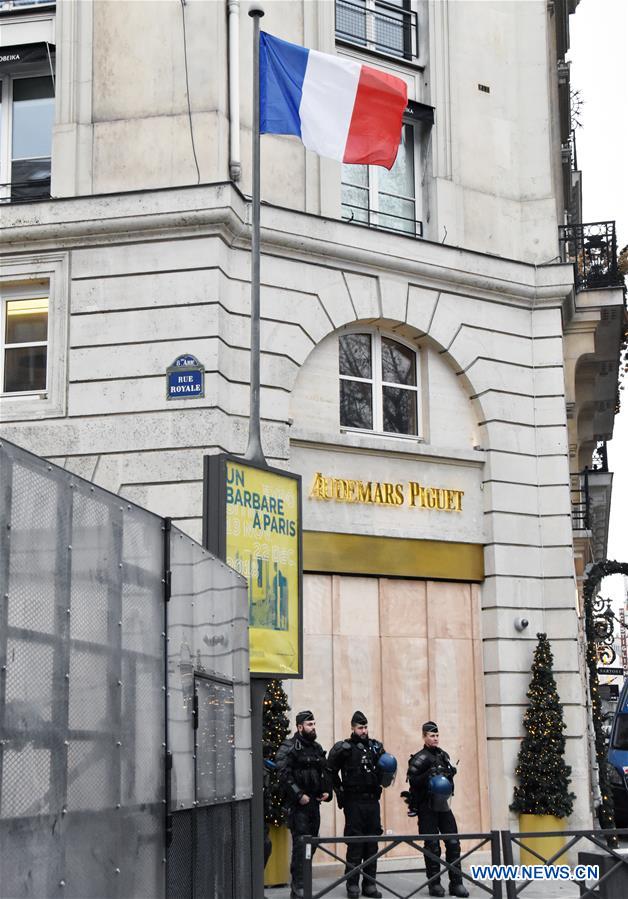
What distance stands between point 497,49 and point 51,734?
17219mm

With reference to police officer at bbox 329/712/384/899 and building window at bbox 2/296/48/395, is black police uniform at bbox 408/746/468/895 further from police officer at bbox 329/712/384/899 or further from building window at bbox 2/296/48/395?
building window at bbox 2/296/48/395

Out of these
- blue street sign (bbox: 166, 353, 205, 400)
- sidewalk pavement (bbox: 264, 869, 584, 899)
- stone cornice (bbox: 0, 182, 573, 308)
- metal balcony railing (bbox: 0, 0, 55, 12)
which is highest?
metal balcony railing (bbox: 0, 0, 55, 12)

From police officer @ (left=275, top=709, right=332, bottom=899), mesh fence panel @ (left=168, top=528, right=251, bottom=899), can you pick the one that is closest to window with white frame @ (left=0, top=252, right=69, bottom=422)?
police officer @ (left=275, top=709, right=332, bottom=899)

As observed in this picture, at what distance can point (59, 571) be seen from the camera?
610 centimetres

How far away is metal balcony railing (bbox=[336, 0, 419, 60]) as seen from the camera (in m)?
19.6

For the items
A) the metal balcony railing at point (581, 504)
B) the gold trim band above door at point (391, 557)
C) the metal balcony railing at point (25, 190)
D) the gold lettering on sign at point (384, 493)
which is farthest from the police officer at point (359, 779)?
the metal balcony railing at point (581, 504)

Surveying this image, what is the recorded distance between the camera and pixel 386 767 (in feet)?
46.5

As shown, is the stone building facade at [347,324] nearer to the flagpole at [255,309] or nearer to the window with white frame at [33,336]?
the window with white frame at [33,336]

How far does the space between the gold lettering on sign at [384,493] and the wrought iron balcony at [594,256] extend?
5639 millimetres

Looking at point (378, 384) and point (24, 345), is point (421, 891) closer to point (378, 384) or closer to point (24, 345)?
point (378, 384)

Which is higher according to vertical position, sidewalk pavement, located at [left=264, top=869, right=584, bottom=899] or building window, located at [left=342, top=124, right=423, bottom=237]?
building window, located at [left=342, top=124, right=423, bottom=237]

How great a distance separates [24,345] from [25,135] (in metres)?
3.11

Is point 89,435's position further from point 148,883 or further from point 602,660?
point 602,660

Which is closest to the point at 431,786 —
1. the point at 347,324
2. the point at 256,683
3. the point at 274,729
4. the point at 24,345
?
the point at 274,729
